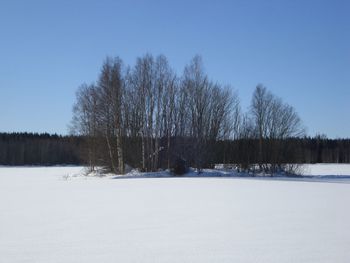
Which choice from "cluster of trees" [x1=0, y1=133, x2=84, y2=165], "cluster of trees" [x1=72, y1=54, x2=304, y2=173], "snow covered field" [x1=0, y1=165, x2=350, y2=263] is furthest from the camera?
"cluster of trees" [x1=0, y1=133, x2=84, y2=165]

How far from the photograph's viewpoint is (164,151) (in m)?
39.6

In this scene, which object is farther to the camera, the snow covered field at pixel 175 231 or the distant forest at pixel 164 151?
the distant forest at pixel 164 151

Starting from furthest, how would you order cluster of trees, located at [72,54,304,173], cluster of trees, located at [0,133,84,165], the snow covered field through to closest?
cluster of trees, located at [0,133,84,165] → cluster of trees, located at [72,54,304,173] → the snow covered field

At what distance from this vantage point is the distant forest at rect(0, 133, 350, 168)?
42.0 meters

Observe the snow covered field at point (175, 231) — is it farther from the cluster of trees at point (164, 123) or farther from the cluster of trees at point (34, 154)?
the cluster of trees at point (34, 154)

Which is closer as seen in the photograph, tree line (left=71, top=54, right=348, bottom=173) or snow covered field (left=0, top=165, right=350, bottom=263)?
snow covered field (left=0, top=165, right=350, bottom=263)

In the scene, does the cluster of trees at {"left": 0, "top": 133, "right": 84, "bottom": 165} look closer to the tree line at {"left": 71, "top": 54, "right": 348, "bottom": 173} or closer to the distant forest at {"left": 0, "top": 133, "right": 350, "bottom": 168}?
the distant forest at {"left": 0, "top": 133, "right": 350, "bottom": 168}

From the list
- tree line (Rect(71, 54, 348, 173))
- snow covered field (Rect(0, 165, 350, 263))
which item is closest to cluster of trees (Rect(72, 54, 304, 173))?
tree line (Rect(71, 54, 348, 173))

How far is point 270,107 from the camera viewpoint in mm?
45625

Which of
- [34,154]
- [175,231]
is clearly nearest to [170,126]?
[175,231]

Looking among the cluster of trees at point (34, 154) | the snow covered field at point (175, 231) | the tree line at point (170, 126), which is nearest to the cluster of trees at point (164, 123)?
the tree line at point (170, 126)

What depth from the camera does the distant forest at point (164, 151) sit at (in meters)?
42.0

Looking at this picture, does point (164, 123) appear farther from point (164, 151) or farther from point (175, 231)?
point (175, 231)

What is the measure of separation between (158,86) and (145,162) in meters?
7.67
